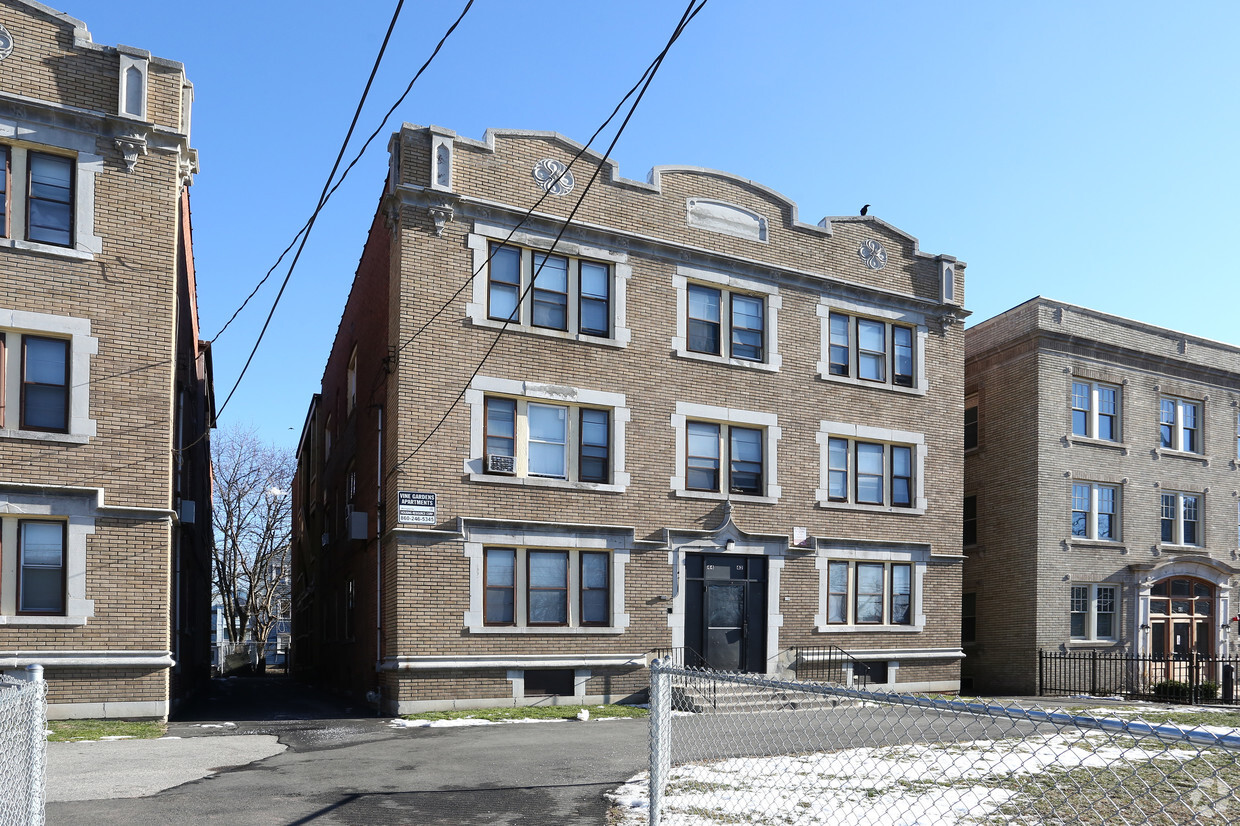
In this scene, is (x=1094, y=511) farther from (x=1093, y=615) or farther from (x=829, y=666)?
(x=829, y=666)

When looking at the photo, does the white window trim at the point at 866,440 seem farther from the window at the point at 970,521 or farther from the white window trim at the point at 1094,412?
the white window trim at the point at 1094,412

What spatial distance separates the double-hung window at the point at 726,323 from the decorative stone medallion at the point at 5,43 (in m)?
13.7

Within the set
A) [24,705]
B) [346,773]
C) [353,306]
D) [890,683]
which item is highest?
[353,306]

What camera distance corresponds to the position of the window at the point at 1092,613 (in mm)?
28391

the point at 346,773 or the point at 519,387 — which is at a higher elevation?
the point at 519,387

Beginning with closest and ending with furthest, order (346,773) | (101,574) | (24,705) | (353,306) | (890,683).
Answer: (24,705), (346,773), (101,574), (890,683), (353,306)

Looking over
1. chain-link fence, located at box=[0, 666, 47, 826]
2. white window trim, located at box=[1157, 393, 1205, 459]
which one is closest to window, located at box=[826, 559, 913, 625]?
white window trim, located at box=[1157, 393, 1205, 459]

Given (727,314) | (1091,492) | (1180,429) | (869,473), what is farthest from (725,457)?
(1180,429)

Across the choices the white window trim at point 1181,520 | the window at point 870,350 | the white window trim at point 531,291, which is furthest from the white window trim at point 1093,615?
the white window trim at point 531,291

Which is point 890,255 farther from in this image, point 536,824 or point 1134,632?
point 536,824

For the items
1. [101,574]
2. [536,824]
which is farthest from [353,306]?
[536,824]

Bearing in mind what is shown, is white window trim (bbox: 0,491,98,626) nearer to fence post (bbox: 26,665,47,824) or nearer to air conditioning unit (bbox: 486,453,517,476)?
air conditioning unit (bbox: 486,453,517,476)

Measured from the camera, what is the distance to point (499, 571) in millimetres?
20219

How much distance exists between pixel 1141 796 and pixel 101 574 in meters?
15.4
